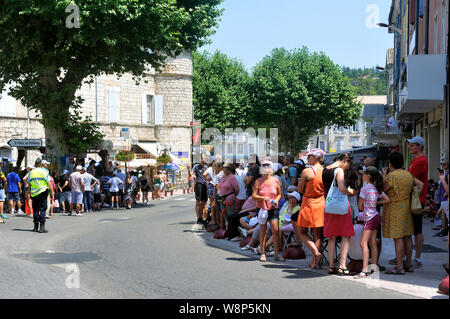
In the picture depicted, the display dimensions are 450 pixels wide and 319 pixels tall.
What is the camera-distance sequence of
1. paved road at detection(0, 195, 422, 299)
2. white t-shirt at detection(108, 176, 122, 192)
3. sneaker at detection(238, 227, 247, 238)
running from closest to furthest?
paved road at detection(0, 195, 422, 299)
sneaker at detection(238, 227, 247, 238)
white t-shirt at detection(108, 176, 122, 192)

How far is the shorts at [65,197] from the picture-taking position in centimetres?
2176

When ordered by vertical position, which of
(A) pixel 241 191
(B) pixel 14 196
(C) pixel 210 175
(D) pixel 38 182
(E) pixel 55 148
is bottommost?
(B) pixel 14 196

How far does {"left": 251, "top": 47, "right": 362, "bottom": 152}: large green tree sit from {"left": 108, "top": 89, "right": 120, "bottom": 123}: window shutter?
17.8 metres

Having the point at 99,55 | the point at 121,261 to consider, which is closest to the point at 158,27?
the point at 99,55

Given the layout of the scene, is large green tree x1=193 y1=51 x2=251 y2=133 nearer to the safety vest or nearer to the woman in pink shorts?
the safety vest

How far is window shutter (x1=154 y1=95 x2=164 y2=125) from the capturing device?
46.6m

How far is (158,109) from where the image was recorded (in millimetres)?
46688

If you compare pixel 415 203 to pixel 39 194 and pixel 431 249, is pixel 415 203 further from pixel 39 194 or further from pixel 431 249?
pixel 39 194

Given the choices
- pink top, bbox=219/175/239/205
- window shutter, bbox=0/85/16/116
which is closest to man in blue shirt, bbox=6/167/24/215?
pink top, bbox=219/175/239/205

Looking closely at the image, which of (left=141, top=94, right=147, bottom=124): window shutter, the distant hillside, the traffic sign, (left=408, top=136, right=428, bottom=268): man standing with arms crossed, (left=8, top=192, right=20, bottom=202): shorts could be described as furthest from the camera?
the distant hillside

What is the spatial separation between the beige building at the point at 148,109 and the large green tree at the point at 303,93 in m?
11.1

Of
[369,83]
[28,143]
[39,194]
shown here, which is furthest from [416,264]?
[369,83]

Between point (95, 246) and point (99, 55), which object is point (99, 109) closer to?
point (99, 55)

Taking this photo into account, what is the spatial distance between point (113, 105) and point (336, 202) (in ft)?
113
